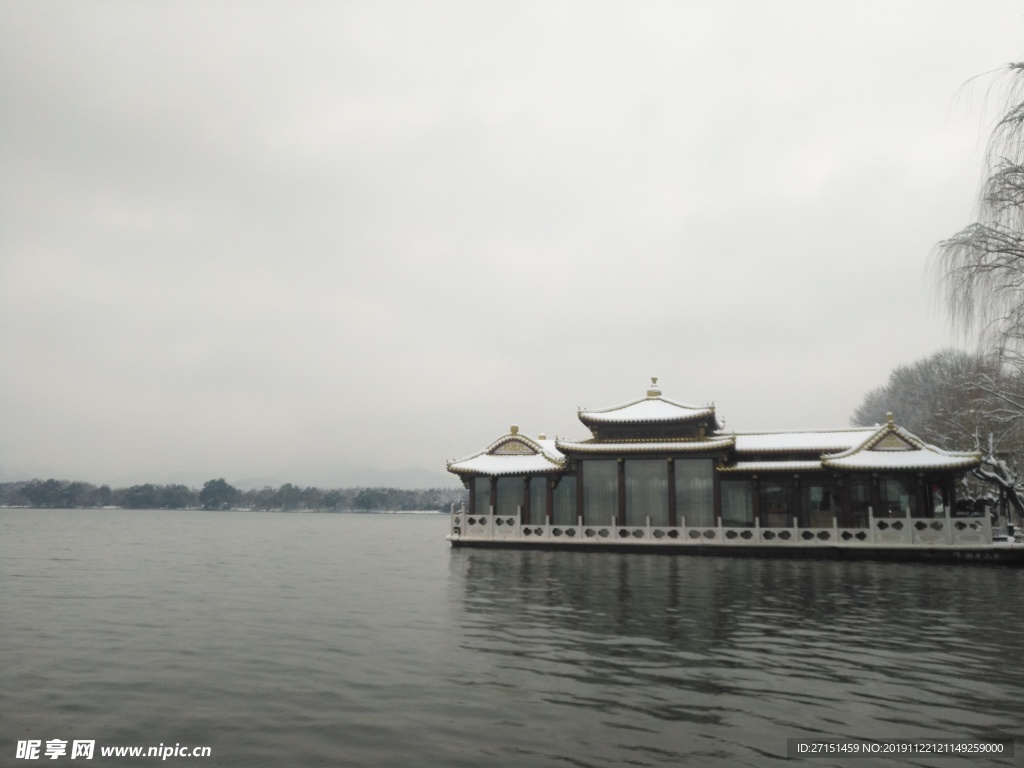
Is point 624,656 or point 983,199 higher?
point 983,199

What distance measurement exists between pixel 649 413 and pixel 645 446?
1835mm

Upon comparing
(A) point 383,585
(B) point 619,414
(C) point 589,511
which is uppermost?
(B) point 619,414

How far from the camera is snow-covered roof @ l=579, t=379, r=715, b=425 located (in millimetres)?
30156

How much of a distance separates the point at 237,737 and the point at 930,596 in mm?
15967

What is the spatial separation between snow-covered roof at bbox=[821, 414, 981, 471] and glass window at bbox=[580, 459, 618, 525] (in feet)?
28.2

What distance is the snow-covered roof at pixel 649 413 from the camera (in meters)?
30.2

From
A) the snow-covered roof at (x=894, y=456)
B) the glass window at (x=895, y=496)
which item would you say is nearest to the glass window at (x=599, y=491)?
the snow-covered roof at (x=894, y=456)

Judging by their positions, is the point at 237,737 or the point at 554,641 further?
the point at 554,641

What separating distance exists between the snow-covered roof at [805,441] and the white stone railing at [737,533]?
3.46 metres

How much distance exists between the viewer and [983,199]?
13.3 meters

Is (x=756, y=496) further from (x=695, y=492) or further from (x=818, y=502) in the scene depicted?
(x=695, y=492)

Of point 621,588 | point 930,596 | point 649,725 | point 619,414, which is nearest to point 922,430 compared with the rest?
point 619,414

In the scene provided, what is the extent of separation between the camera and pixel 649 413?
31312 mm

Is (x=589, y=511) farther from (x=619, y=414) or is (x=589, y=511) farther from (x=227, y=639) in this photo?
(x=227, y=639)
